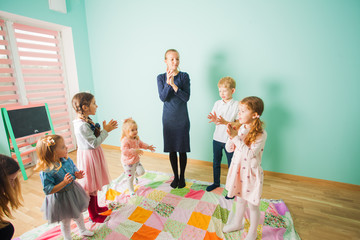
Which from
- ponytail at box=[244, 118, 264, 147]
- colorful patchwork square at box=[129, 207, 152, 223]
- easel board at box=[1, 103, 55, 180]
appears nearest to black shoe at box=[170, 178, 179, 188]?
colorful patchwork square at box=[129, 207, 152, 223]

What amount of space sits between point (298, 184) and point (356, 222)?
61cm

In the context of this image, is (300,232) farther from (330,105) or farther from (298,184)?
(330,105)

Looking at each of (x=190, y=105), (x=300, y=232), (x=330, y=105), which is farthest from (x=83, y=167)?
(x=330, y=105)

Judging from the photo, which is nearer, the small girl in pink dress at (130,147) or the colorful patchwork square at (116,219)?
the colorful patchwork square at (116,219)

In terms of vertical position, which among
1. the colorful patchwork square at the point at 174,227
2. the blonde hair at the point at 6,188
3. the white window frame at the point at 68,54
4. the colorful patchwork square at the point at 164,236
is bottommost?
the colorful patchwork square at the point at 164,236

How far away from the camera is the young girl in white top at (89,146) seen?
1496 millimetres

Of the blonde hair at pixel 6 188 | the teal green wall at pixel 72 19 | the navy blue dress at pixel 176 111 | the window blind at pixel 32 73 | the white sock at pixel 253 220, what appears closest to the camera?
the blonde hair at pixel 6 188

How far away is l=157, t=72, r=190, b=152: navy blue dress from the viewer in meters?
1.89

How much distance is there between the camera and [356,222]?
1643 millimetres

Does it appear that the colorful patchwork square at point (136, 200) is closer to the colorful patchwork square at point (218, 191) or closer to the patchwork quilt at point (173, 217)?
the patchwork quilt at point (173, 217)

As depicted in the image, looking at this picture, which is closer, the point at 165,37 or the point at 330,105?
the point at 330,105

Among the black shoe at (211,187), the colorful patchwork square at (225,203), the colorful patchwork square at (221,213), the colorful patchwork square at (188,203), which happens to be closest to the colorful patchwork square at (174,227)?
the colorful patchwork square at (188,203)

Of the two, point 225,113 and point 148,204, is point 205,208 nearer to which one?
point 148,204

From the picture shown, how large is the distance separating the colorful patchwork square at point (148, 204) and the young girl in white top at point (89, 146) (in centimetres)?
39
